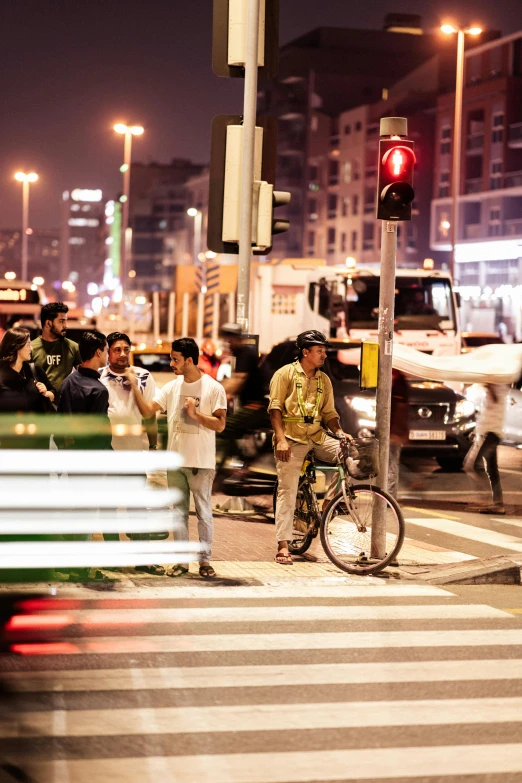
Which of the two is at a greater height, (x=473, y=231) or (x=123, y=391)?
(x=473, y=231)

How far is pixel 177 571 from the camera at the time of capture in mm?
9609

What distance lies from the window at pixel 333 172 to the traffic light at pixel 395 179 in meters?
97.8

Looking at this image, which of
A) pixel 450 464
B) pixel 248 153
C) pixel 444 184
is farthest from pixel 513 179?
pixel 248 153

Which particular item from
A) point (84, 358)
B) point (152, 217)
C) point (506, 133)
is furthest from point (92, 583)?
point (152, 217)

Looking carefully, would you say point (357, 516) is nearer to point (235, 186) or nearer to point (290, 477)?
point (290, 477)

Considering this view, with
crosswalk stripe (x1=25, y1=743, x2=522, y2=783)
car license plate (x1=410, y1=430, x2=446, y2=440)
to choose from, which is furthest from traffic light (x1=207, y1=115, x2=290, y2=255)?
crosswalk stripe (x1=25, y1=743, x2=522, y2=783)

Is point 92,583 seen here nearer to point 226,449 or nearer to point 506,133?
point 226,449

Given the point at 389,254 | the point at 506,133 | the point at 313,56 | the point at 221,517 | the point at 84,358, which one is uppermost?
the point at 313,56

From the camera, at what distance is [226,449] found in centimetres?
1195

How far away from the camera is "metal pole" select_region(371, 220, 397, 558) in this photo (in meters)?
9.93

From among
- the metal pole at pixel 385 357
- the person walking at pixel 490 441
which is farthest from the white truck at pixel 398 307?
the metal pole at pixel 385 357

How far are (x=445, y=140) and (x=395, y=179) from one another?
7578cm

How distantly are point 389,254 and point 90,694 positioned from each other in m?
4.95

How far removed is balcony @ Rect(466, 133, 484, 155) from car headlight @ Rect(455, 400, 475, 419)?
63376 mm
